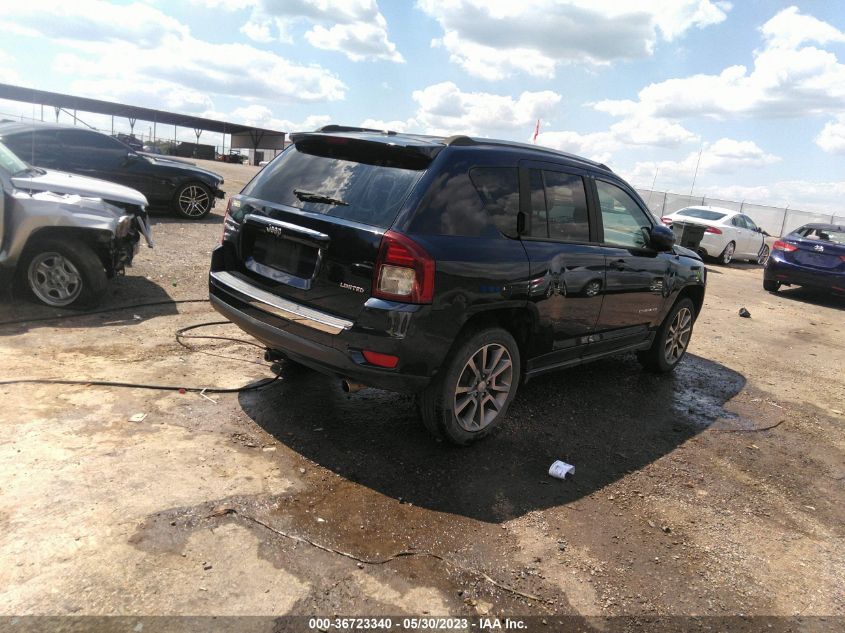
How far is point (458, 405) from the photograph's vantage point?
380 centimetres

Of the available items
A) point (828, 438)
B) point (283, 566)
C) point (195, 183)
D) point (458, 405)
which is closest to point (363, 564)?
point (283, 566)

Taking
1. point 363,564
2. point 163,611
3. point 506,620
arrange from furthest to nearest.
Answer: point 363,564, point 506,620, point 163,611

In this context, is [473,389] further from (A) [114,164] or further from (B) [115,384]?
(A) [114,164]

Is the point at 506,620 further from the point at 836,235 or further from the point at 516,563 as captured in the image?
the point at 836,235

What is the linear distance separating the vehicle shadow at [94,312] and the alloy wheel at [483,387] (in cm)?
360

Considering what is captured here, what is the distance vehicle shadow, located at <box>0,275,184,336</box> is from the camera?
17.8 feet

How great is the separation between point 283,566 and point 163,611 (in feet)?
1.68

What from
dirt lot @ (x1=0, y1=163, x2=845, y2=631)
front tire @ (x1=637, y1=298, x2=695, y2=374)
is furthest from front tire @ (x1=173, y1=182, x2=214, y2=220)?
front tire @ (x1=637, y1=298, x2=695, y2=374)

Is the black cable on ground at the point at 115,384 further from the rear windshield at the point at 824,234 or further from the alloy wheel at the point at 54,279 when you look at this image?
the rear windshield at the point at 824,234

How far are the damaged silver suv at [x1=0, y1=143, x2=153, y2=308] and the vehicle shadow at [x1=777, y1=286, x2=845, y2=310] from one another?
13.0 m

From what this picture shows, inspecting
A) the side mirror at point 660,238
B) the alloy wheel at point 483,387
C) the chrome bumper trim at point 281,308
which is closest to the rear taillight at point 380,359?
the chrome bumper trim at point 281,308

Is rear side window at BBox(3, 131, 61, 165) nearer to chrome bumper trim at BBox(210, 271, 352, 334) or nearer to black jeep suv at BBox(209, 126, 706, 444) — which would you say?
black jeep suv at BBox(209, 126, 706, 444)

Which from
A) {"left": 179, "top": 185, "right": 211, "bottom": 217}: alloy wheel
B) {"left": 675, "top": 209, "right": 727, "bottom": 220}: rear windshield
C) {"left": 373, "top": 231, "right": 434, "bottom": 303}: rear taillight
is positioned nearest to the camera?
{"left": 373, "top": 231, "right": 434, "bottom": 303}: rear taillight

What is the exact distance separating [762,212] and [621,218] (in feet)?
132
